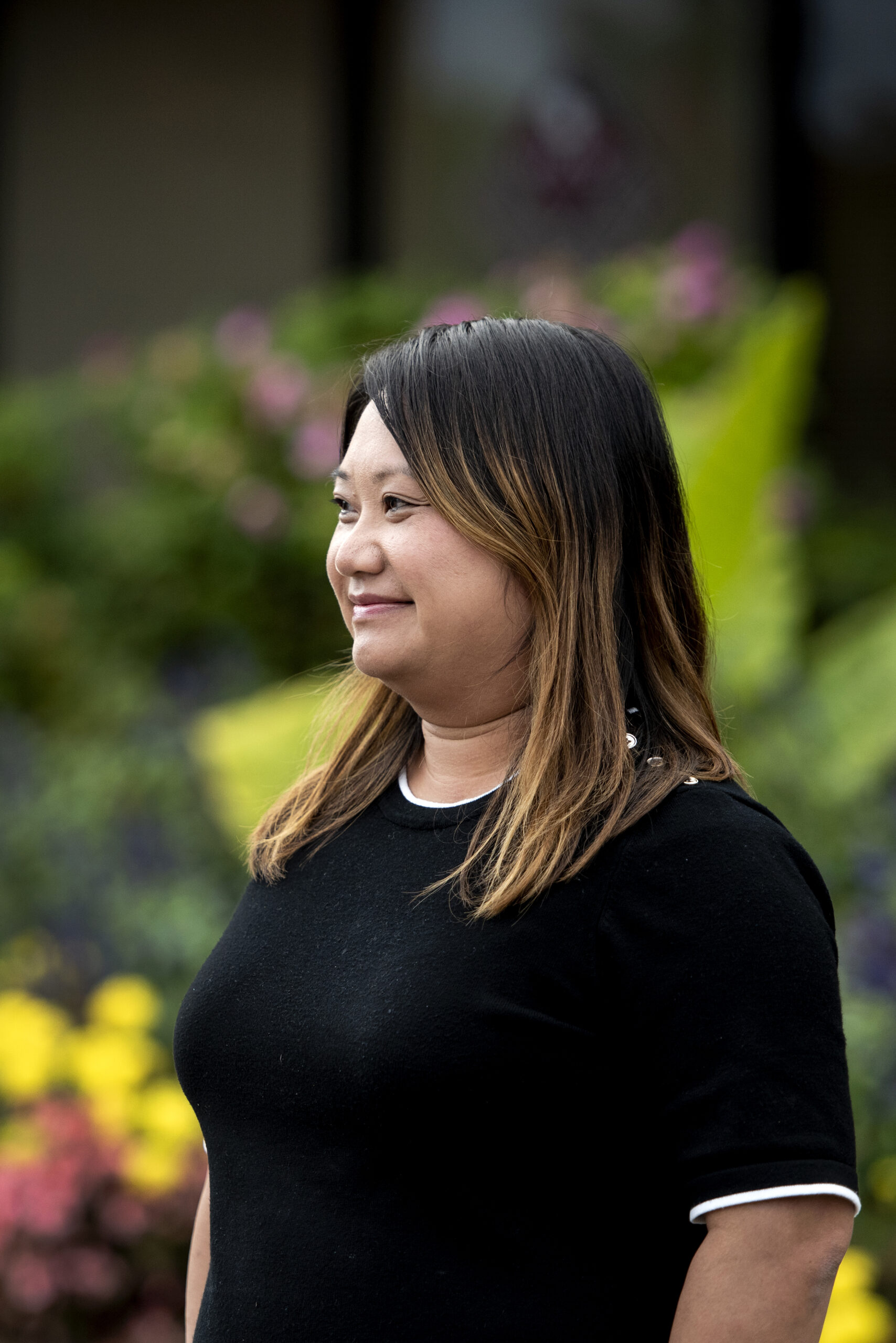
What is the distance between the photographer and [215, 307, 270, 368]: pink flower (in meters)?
5.91

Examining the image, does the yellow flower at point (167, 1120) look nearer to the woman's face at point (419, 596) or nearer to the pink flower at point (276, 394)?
the woman's face at point (419, 596)

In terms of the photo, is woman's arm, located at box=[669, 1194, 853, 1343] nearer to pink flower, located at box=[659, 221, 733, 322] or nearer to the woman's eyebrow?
the woman's eyebrow

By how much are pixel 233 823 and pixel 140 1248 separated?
123cm

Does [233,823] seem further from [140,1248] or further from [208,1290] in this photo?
[208,1290]

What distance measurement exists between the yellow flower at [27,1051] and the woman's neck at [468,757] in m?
1.92

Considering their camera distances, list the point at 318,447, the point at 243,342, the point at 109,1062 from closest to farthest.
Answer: the point at 109,1062
the point at 318,447
the point at 243,342

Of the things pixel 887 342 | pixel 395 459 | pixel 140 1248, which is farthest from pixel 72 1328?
pixel 887 342

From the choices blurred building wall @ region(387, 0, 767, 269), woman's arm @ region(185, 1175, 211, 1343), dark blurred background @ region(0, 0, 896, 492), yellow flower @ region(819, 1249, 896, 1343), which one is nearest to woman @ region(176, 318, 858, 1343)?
woman's arm @ region(185, 1175, 211, 1343)

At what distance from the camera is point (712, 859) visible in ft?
3.95

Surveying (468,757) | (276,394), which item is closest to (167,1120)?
(468,757)

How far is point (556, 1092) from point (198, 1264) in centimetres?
57

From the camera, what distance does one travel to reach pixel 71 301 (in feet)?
26.0

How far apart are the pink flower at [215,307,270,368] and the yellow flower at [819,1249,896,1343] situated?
4178mm

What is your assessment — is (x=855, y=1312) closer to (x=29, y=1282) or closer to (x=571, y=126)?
(x=29, y=1282)
